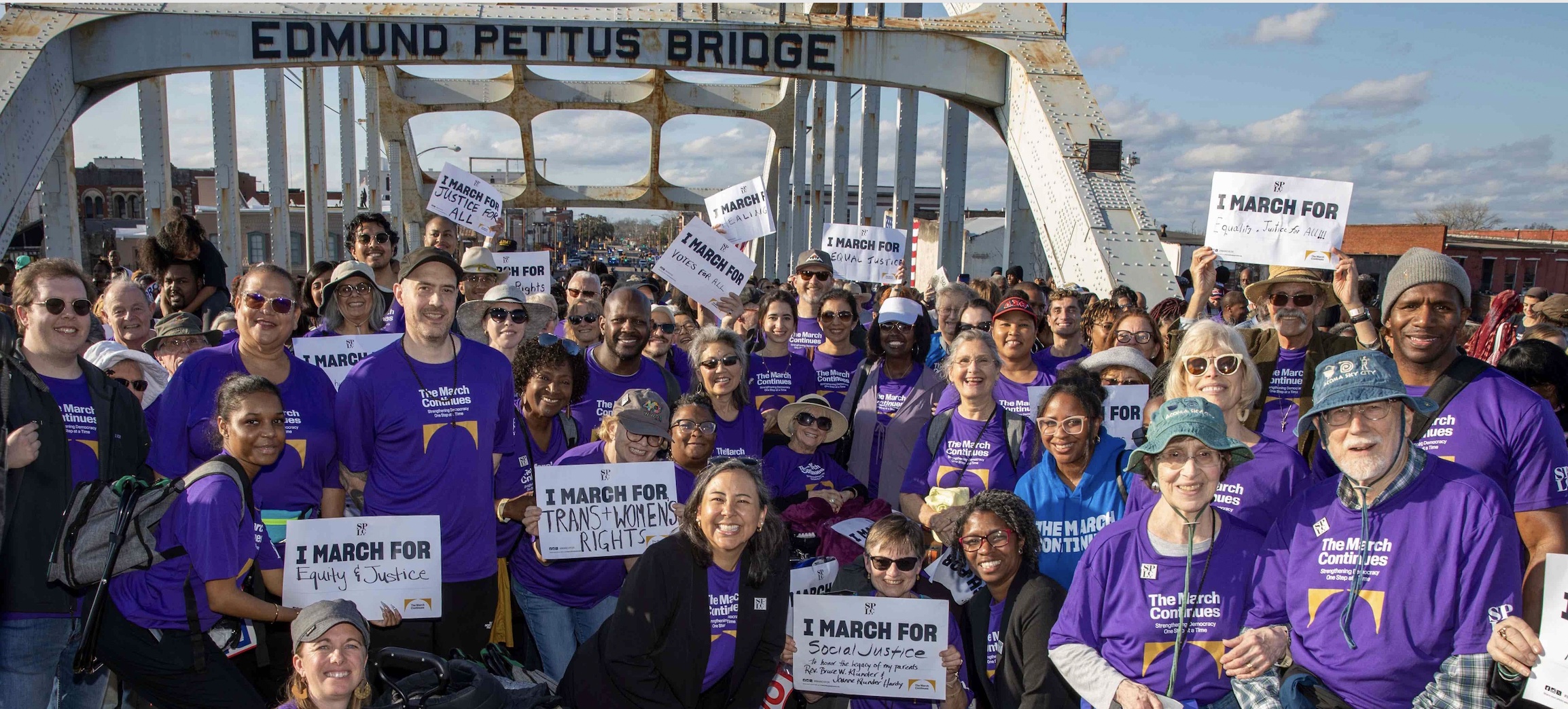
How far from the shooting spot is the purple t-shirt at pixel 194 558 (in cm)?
388

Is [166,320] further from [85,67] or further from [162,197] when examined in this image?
[162,197]

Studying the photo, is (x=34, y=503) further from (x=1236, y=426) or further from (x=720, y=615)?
(x=1236, y=426)

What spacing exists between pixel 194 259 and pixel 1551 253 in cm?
5946

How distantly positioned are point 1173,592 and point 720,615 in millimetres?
1819

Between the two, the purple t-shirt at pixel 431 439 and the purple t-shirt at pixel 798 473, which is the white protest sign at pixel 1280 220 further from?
the purple t-shirt at pixel 431 439

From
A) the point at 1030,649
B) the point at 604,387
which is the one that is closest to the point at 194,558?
the point at 604,387

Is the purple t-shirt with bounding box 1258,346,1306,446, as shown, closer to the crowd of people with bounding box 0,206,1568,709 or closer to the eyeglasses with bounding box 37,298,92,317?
the crowd of people with bounding box 0,206,1568,709

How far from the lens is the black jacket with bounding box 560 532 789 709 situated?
4117mm

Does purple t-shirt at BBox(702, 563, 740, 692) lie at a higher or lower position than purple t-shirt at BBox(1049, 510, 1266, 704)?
lower

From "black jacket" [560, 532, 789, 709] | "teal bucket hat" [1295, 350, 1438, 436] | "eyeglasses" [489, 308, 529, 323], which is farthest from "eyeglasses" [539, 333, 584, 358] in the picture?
"teal bucket hat" [1295, 350, 1438, 436]

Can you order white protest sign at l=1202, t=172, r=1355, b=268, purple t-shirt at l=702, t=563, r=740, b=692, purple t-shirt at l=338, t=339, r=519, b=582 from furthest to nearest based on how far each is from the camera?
1. white protest sign at l=1202, t=172, r=1355, b=268
2. purple t-shirt at l=338, t=339, r=519, b=582
3. purple t-shirt at l=702, t=563, r=740, b=692

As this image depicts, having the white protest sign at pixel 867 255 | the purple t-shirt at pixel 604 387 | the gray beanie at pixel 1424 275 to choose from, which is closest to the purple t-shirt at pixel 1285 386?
the gray beanie at pixel 1424 275

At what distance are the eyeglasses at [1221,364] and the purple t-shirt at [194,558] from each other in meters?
3.99

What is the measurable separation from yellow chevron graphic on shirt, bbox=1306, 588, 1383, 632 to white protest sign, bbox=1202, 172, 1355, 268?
4.08 m
